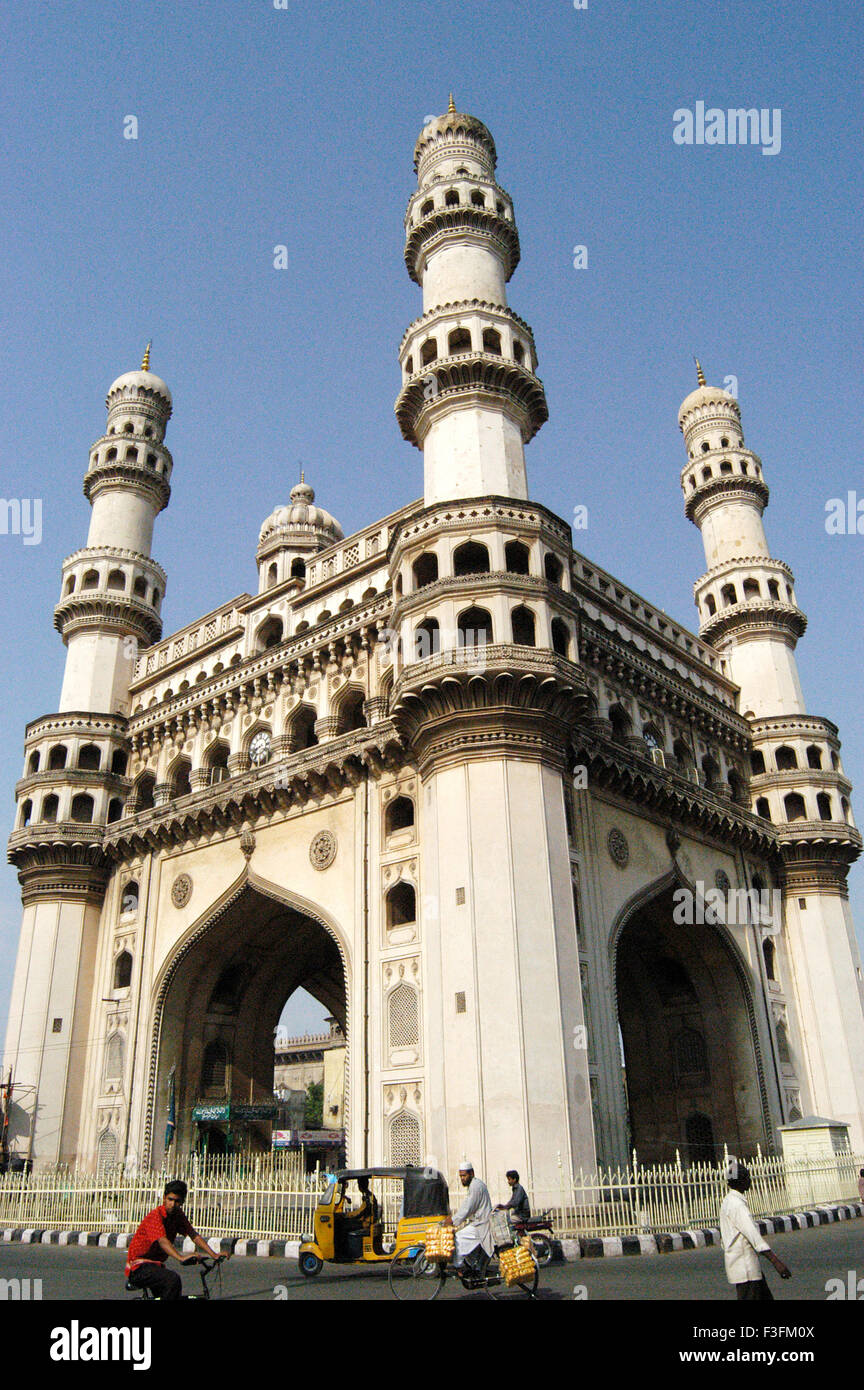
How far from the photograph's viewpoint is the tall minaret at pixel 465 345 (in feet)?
85.1

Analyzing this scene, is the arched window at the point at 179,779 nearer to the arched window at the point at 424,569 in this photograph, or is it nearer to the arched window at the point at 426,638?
the arched window at the point at 424,569

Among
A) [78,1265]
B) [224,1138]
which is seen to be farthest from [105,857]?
[78,1265]

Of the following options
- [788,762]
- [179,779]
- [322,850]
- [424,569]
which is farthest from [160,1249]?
[788,762]

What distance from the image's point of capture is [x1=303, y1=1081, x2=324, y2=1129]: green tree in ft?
219

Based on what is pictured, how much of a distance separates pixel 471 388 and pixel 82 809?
1788 cm

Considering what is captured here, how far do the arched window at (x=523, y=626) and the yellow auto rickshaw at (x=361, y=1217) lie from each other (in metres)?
12.3

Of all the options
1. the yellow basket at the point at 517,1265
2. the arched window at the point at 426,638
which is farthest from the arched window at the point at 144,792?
the yellow basket at the point at 517,1265

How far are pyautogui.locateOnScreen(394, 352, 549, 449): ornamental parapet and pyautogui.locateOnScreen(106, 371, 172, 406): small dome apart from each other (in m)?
16.0

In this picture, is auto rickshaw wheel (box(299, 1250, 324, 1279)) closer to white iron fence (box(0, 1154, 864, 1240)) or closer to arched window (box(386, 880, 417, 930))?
white iron fence (box(0, 1154, 864, 1240))

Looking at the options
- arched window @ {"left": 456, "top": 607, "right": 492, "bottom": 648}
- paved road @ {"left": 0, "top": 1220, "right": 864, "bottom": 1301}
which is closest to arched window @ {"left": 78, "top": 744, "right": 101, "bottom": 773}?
arched window @ {"left": 456, "top": 607, "right": 492, "bottom": 648}

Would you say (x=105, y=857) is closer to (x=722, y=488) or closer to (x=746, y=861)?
(x=746, y=861)

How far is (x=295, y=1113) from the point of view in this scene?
5759 cm

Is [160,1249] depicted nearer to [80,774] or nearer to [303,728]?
[303,728]
